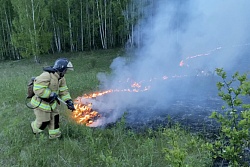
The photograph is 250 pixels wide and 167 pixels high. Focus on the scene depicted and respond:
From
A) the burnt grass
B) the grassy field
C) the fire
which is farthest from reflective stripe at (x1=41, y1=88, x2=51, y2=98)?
the burnt grass

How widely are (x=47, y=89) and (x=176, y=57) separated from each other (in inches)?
595

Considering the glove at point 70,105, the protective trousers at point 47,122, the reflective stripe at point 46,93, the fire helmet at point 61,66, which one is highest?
the fire helmet at point 61,66

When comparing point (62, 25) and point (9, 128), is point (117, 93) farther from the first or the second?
point (62, 25)

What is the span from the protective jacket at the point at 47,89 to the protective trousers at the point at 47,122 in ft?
0.46

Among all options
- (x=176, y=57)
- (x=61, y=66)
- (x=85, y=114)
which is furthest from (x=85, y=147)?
(x=176, y=57)

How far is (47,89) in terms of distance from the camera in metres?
6.12

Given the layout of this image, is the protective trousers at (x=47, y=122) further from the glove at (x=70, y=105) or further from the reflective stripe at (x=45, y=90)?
the reflective stripe at (x=45, y=90)

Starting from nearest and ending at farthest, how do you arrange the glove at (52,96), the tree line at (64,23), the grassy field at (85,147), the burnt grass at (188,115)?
the grassy field at (85,147)
the glove at (52,96)
the burnt grass at (188,115)
the tree line at (64,23)

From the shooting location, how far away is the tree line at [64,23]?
2373 cm

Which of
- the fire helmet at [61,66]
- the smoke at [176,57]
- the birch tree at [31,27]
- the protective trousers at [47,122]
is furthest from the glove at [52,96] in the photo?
the birch tree at [31,27]

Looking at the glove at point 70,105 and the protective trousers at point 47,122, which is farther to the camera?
the glove at point 70,105

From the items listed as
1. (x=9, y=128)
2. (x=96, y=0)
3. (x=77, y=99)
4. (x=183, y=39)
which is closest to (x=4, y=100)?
(x=77, y=99)

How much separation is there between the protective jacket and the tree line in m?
18.2

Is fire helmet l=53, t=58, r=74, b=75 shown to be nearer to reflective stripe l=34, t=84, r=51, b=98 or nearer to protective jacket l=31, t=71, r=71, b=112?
protective jacket l=31, t=71, r=71, b=112
